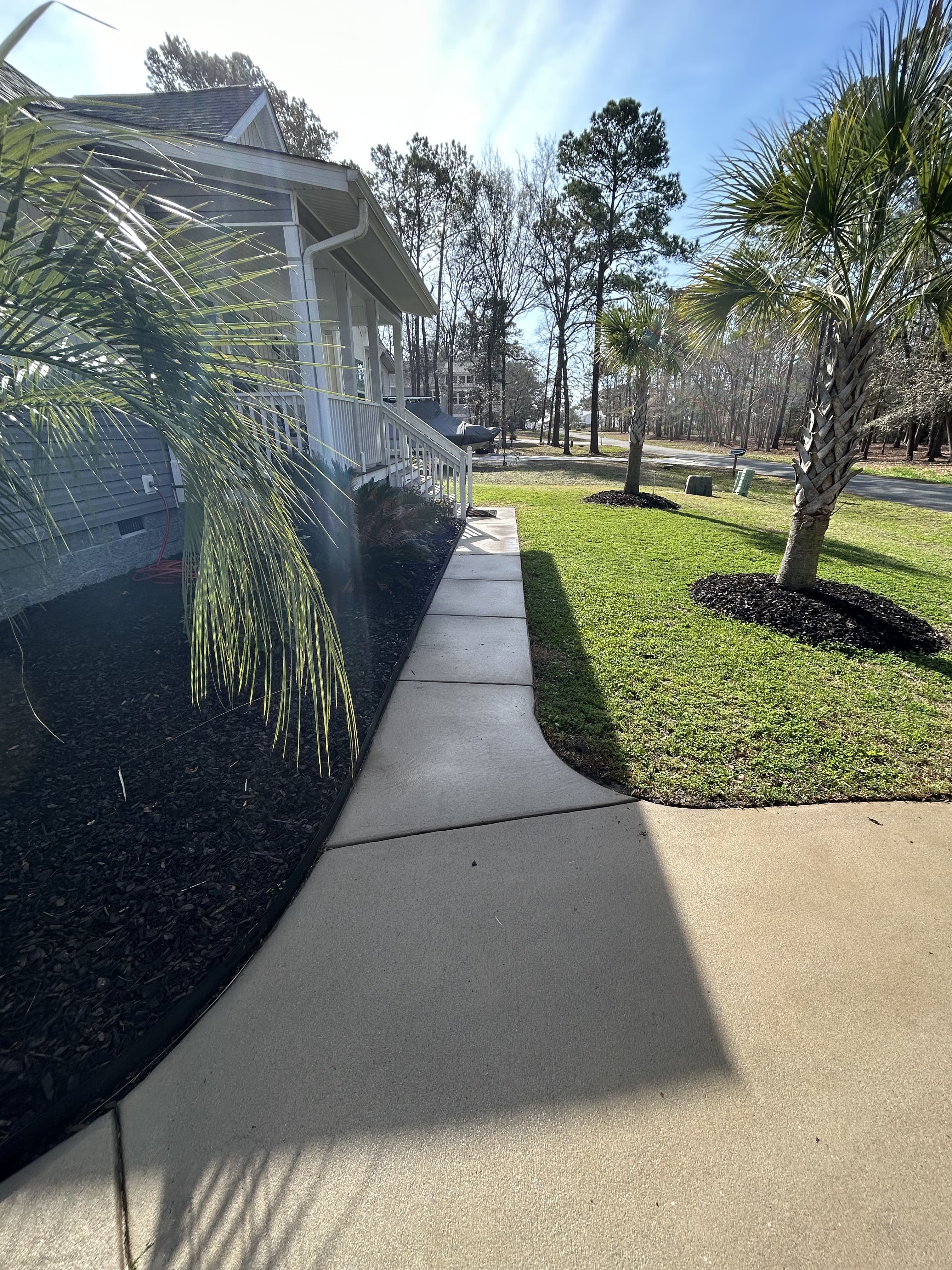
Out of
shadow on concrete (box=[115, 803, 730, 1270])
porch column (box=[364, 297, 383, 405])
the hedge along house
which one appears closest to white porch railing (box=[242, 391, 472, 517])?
the hedge along house

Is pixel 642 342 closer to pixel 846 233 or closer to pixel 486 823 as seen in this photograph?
pixel 846 233

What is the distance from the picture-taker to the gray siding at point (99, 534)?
153 inches

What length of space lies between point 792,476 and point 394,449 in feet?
50.9

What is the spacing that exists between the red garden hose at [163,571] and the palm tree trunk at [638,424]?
8346 millimetres

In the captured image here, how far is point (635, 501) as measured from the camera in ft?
35.3

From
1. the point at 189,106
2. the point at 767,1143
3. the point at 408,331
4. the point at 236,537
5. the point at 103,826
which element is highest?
the point at 408,331

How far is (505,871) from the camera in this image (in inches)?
79.4

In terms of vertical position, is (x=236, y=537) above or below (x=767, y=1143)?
above

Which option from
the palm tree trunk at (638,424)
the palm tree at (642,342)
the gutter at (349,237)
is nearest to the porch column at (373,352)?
the gutter at (349,237)

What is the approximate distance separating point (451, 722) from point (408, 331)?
113ft

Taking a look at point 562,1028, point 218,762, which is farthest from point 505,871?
point 218,762

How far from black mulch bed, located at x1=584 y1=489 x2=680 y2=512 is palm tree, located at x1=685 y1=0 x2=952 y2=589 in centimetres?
571

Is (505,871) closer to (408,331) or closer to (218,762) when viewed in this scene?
(218,762)

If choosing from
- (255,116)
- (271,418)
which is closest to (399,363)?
(255,116)
